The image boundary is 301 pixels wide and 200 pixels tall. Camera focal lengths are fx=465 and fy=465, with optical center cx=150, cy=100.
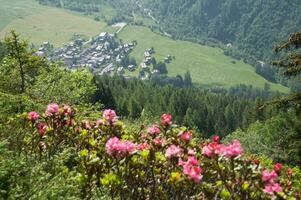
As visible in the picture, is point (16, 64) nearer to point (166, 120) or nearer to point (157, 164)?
point (166, 120)

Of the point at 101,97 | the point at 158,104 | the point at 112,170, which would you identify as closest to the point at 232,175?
the point at 112,170

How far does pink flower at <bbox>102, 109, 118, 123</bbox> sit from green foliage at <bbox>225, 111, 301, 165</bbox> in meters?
14.3

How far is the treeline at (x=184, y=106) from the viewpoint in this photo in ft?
354

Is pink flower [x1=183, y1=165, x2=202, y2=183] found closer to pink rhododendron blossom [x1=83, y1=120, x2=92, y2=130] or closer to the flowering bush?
the flowering bush

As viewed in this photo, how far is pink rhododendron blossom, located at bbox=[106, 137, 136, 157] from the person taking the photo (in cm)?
581

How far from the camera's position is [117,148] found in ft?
19.1

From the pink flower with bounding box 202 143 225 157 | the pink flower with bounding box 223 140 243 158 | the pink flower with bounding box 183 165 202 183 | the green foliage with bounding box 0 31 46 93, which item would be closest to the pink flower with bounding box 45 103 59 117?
the pink flower with bounding box 202 143 225 157

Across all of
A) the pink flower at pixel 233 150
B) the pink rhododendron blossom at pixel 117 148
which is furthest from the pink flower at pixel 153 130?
the pink flower at pixel 233 150

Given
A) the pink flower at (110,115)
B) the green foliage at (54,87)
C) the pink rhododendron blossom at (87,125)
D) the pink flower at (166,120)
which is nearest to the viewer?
the pink flower at (166,120)

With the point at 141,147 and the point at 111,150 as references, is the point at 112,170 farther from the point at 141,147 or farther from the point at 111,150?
the point at 111,150

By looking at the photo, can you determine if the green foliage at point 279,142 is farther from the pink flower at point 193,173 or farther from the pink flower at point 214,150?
the pink flower at point 193,173

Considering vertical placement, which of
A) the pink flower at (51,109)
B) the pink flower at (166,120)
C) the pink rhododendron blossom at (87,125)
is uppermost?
the pink flower at (166,120)

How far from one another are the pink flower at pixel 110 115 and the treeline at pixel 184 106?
306 ft

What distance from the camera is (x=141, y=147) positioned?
655cm
